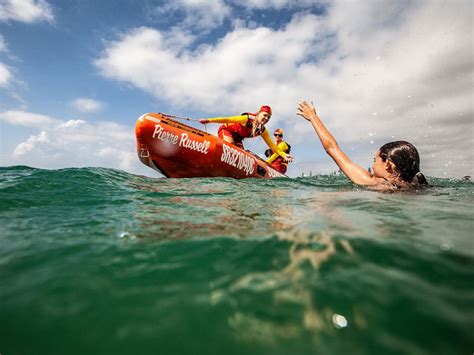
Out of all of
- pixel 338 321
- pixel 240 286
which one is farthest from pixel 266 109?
pixel 338 321

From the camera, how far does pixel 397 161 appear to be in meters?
4.87

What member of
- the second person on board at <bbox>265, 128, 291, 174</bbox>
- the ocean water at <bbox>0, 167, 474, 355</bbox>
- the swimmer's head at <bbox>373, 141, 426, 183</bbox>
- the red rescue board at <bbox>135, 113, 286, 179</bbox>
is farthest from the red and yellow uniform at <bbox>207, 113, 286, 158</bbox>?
the ocean water at <bbox>0, 167, 474, 355</bbox>

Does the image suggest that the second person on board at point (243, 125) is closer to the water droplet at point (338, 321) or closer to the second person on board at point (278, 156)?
the second person on board at point (278, 156)

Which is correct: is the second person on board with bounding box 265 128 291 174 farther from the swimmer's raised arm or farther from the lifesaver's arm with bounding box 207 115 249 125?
the swimmer's raised arm

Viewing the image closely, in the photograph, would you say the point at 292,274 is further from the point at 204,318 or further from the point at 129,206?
the point at 129,206

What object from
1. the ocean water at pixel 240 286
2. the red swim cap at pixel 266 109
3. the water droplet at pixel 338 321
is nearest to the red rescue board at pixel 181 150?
the red swim cap at pixel 266 109

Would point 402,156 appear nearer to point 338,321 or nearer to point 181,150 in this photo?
point 338,321

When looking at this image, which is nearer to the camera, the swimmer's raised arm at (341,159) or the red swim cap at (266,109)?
the swimmer's raised arm at (341,159)

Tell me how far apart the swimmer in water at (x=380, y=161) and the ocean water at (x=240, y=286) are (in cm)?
166

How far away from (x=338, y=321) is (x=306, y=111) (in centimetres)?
410

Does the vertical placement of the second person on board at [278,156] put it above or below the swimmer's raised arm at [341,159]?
above

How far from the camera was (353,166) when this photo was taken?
4.75 meters

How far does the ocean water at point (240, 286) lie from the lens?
1.33m

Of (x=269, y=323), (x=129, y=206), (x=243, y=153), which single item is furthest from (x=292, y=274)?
(x=243, y=153)
